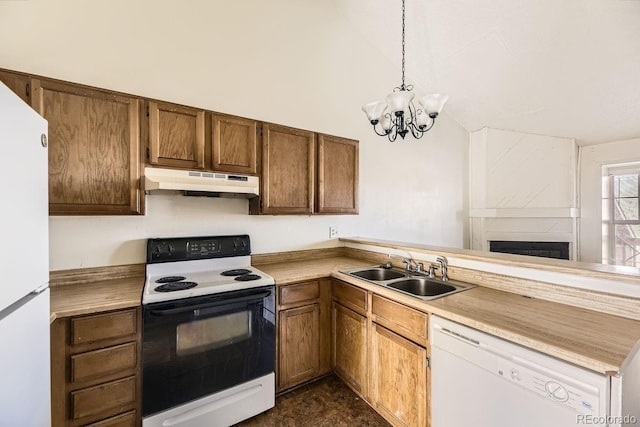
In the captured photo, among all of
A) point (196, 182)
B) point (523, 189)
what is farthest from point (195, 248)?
point (523, 189)

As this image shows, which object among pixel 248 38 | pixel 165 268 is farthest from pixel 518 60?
pixel 165 268

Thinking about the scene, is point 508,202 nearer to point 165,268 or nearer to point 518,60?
point 518,60

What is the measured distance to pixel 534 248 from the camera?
378cm

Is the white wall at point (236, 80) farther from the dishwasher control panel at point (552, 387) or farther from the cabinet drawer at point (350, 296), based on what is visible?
the dishwasher control panel at point (552, 387)

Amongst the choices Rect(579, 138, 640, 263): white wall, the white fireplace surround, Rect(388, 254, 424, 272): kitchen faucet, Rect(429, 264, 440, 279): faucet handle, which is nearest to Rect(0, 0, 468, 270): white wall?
the white fireplace surround

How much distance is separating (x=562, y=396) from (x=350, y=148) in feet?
7.55

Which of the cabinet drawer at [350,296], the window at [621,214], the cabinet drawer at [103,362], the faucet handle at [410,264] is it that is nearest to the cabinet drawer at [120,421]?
the cabinet drawer at [103,362]

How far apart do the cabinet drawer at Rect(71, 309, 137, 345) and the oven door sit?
83 mm

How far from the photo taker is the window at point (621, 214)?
11.1ft

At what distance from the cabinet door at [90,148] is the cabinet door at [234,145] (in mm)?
484

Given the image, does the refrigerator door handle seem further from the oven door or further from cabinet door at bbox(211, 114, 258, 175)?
cabinet door at bbox(211, 114, 258, 175)

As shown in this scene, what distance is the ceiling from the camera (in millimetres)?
2354

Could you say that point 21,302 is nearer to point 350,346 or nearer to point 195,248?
point 195,248

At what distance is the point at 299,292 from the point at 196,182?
1.08 meters
